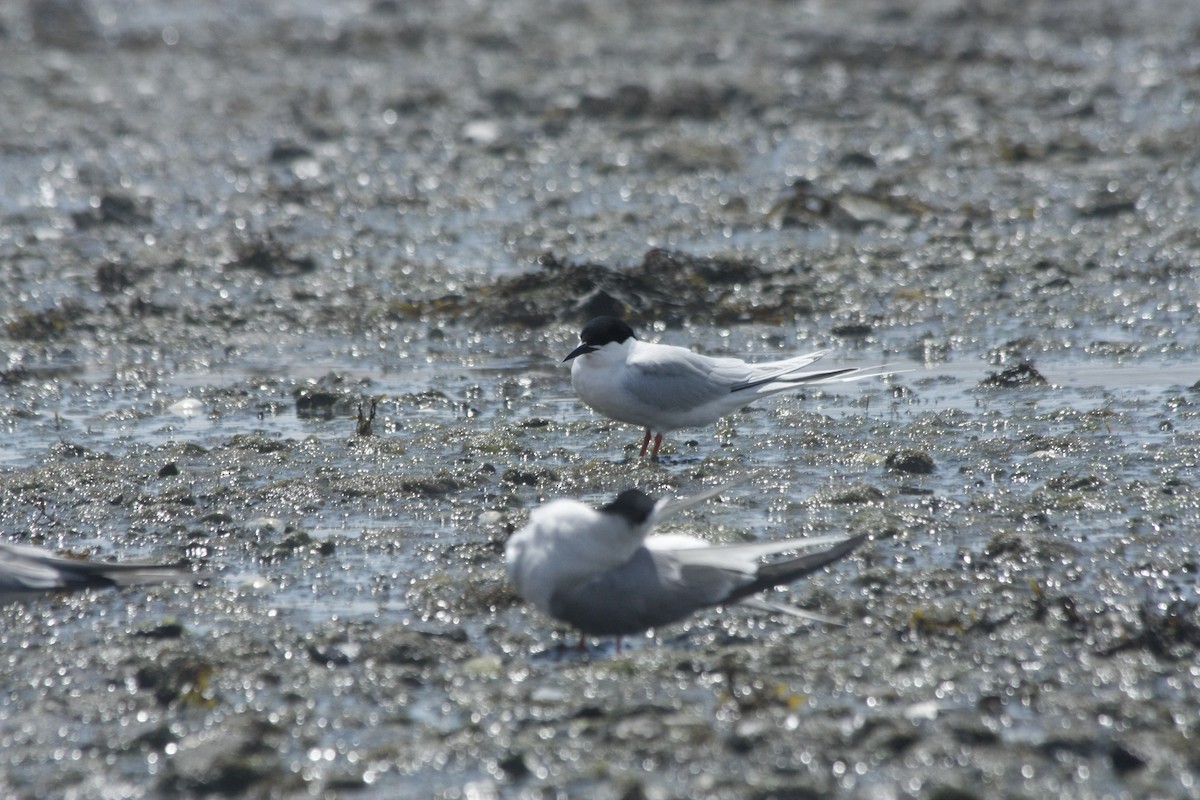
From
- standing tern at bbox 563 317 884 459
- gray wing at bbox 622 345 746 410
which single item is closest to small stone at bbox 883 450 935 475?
standing tern at bbox 563 317 884 459

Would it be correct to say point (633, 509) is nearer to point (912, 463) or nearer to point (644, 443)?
point (912, 463)

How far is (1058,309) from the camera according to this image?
930 centimetres

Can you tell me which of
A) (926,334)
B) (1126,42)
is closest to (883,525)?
(926,334)

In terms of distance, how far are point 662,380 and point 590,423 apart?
78cm

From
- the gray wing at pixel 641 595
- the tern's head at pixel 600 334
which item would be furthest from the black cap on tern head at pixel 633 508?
the tern's head at pixel 600 334

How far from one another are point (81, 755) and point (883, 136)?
11574 millimetres

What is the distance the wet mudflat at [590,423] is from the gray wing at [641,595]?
0.52 ft

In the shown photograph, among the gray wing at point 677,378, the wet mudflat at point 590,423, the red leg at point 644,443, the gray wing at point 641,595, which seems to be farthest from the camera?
the red leg at point 644,443

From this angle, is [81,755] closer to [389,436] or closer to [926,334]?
[389,436]

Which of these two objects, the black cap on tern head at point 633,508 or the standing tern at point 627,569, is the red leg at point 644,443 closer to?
the standing tern at point 627,569

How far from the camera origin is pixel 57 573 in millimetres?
5293

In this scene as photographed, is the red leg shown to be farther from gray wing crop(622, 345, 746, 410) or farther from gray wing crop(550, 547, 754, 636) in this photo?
gray wing crop(550, 547, 754, 636)

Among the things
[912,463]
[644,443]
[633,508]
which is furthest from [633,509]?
[644,443]

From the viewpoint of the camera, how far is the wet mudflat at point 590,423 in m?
4.29
